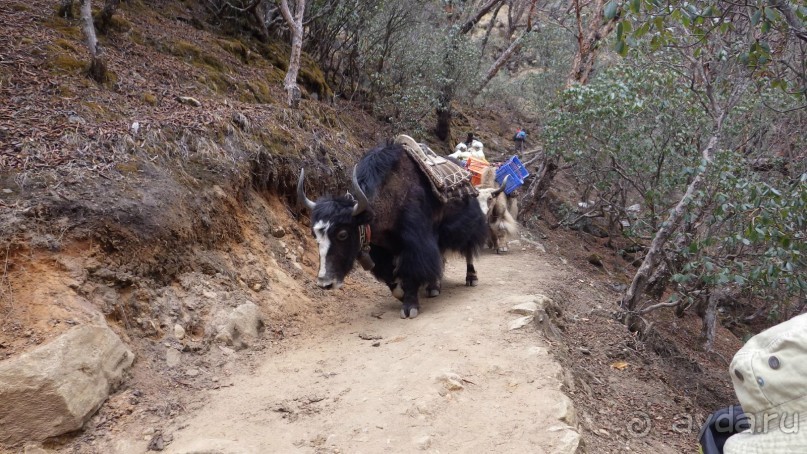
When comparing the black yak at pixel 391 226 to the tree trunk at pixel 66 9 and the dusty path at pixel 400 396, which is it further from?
the tree trunk at pixel 66 9

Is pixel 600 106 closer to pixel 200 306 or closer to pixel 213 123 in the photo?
pixel 213 123

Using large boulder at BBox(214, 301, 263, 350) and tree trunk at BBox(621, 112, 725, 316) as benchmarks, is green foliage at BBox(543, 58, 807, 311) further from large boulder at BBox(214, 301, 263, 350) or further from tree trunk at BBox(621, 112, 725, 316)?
large boulder at BBox(214, 301, 263, 350)

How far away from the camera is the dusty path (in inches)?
122

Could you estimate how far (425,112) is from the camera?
12.3 metres

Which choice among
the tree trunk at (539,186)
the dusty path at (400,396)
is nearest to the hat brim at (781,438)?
the dusty path at (400,396)

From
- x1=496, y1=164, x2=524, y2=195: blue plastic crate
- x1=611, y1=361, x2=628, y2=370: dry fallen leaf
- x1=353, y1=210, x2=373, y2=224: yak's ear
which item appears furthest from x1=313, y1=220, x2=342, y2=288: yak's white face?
x1=496, y1=164, x2=524, y2=195: blue plastic crate

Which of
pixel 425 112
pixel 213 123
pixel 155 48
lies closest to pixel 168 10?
pixel 155 48

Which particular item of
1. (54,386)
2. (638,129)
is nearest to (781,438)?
(54,386)

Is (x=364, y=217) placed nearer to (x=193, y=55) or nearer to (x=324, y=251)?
(x=324, y=251)

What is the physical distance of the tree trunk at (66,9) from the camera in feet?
22.1

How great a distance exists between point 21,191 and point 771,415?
14.0ft

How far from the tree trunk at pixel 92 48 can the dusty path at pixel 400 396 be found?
3516 mm

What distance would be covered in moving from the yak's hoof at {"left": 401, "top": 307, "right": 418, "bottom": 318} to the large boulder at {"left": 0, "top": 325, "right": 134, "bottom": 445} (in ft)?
8.39

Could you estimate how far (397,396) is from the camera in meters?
3.55
